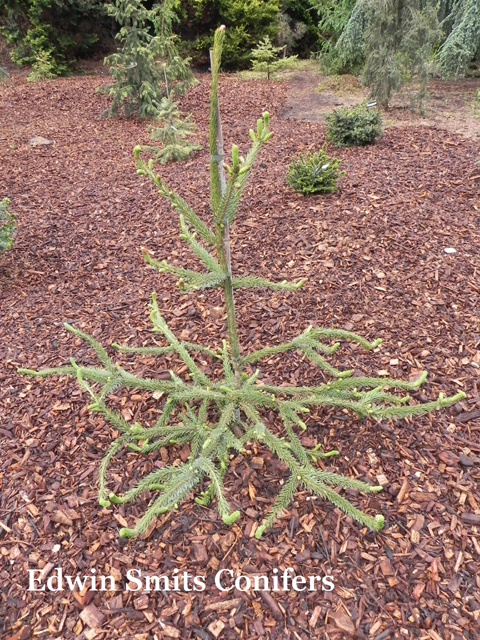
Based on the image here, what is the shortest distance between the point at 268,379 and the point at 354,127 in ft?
14.2

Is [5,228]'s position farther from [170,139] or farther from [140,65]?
[140,65]

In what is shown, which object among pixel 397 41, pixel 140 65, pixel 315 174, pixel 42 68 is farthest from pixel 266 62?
pixel 315 174

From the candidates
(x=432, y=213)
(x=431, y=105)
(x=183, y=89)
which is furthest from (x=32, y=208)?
(x=431, y=105)

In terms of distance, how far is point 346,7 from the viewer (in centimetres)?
1044

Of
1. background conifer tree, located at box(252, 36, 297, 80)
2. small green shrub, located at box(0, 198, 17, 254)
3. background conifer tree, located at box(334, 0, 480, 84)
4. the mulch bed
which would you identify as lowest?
the mulch bed

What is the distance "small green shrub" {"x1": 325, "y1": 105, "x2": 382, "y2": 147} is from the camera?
5.75 meters

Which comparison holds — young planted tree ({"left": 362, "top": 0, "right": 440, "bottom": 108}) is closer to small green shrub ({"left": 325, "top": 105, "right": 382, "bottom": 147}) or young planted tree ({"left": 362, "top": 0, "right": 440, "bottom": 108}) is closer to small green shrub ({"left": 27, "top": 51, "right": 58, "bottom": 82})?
small green shrub ({"left": 325, "top": 105, "right": 382, "bottom": 147})

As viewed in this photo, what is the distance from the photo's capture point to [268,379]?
2680 millimetres

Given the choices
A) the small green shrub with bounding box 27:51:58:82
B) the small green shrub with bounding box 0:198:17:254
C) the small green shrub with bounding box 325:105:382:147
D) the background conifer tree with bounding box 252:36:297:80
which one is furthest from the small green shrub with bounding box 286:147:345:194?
the small green shrub with bounding box 27:51:58:82

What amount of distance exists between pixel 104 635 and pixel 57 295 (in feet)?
8.35

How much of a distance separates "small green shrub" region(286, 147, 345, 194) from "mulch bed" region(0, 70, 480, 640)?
0.45 ft

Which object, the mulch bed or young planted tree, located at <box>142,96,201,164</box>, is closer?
the mulch bed

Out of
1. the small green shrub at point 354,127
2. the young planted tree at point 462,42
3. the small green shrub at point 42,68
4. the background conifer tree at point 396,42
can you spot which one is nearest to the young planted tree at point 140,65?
the small green shrub at point 354,127

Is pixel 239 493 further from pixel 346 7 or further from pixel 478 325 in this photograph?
pixel 346 7
